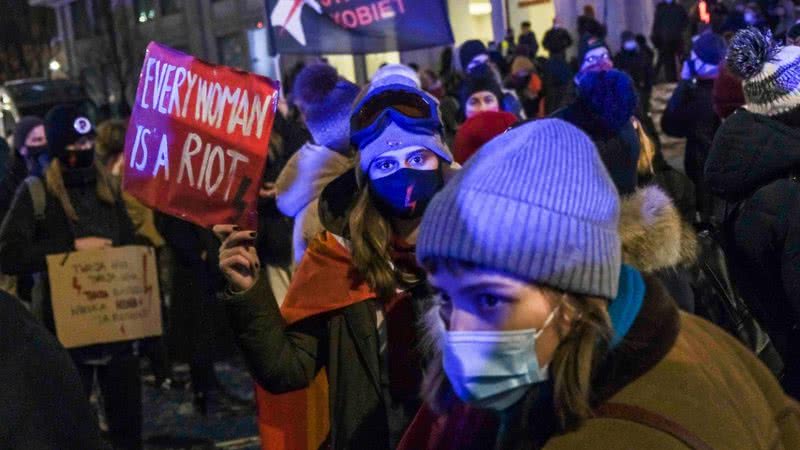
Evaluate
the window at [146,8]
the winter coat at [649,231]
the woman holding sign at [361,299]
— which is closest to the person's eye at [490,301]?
the winter coat at [649,231]

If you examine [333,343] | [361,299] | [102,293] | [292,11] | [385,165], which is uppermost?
[292,11]

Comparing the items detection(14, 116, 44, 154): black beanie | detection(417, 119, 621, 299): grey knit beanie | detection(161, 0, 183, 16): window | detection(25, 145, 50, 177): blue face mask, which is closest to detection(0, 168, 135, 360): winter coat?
detection(25, 145, 50, 177): blue face mask

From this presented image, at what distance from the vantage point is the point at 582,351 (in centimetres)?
178

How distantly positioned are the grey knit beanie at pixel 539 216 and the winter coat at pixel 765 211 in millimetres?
2051

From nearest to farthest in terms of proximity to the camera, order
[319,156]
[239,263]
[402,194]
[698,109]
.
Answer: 1. [239,263]
2. [402,194]
3. [319,156]
4. [698,109]

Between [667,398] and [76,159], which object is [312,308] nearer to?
[667,398]

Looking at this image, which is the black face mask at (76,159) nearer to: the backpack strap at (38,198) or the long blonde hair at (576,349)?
the backpack strap at (38,198)

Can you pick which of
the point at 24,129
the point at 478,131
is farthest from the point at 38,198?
the point at 24,129

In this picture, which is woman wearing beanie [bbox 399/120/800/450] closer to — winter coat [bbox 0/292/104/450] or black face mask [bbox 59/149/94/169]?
winter coat [bbox 0/292/104/450]

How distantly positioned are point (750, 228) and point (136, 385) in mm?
3541

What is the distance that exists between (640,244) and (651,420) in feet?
1.55

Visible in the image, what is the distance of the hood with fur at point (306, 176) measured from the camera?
511 centimetres

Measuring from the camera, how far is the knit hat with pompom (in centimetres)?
400

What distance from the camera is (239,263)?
3.19 metres
